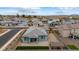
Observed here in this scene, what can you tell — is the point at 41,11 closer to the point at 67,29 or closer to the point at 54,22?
the point at 54,22

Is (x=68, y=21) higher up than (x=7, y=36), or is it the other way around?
(x=68, y=21)

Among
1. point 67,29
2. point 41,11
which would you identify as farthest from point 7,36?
point 67,29

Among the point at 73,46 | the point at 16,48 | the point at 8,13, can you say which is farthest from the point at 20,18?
the point at 73,46

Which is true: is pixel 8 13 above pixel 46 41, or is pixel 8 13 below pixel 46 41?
above

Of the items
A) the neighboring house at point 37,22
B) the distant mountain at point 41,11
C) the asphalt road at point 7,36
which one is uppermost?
the distant mountain at point 41,11

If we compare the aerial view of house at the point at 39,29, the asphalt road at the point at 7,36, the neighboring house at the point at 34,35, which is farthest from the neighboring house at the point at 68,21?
the asphalt road at the point at 7,36

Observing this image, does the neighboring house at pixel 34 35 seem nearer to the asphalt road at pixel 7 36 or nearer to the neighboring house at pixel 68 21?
the asphalt road at pixel 7 36

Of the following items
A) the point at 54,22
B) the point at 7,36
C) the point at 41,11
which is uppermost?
the point at 41,11
